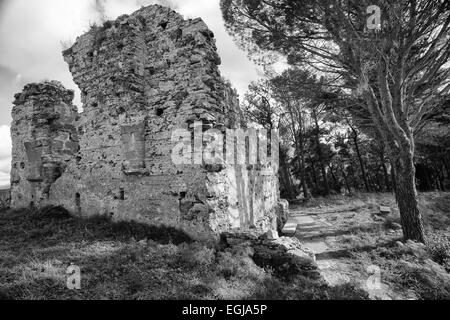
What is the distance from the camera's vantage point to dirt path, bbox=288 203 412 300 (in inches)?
179

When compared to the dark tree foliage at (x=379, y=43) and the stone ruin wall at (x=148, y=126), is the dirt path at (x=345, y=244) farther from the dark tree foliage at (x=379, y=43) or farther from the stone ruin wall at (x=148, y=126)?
the stone ruin wall at (x=148, y=126)

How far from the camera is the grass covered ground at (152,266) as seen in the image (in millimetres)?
3398

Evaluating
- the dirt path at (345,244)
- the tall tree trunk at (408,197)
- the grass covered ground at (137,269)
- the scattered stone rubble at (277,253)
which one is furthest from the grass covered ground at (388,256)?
the grass covered ground at (137,269)

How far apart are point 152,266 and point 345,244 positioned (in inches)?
211

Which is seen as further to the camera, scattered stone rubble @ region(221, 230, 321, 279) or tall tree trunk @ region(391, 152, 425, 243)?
tall tree trunk @ region(391, 152, 425, 243)

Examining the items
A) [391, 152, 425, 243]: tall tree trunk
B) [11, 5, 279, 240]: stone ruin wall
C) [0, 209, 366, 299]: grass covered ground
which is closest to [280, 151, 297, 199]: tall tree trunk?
[391, 152, 425, 243]: tall tree trunk

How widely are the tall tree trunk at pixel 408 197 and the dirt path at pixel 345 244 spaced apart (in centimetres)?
57

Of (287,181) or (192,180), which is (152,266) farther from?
(287,181)

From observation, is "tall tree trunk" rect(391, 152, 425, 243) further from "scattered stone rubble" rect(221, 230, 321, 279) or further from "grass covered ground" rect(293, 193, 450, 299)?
"scattered stone rubble" rect(221, 230, 321, 279)

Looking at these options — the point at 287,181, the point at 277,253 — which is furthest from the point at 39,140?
the point at 287,181

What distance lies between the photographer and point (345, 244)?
7.06m

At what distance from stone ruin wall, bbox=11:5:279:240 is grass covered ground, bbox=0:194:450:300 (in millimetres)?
608
